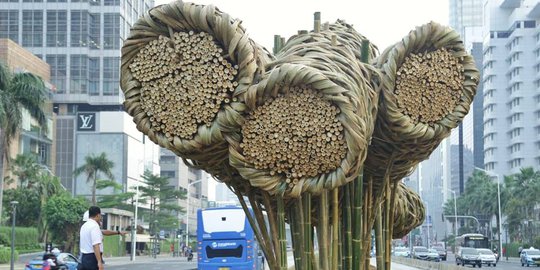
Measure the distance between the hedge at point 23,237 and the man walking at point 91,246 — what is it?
52.0 meters

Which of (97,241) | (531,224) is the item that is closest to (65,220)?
(531,224)

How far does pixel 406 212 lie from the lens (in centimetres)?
1112

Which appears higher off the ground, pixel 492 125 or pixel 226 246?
pixel 492 125

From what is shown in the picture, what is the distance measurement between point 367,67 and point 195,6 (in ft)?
5.24

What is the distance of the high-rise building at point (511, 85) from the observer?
385ft

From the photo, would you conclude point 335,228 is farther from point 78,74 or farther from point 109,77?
point 109,77

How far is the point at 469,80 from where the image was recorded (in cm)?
734

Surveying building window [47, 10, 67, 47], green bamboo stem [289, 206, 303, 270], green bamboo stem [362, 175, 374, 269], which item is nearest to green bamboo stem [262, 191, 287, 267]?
green bamboo stem [289, 206, 303, 270]

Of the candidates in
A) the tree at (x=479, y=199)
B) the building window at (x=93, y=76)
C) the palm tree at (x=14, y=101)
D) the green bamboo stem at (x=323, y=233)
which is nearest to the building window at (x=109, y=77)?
the building window at (x=93, y=76)

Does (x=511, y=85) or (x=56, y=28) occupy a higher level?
(x=56, y=28)

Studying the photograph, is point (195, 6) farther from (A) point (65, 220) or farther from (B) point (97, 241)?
(A) point (65, 220)

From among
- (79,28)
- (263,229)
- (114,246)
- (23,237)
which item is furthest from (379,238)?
(79,28)

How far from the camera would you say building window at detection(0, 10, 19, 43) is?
94.2 meters

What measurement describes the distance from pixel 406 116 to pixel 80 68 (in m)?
91.0
